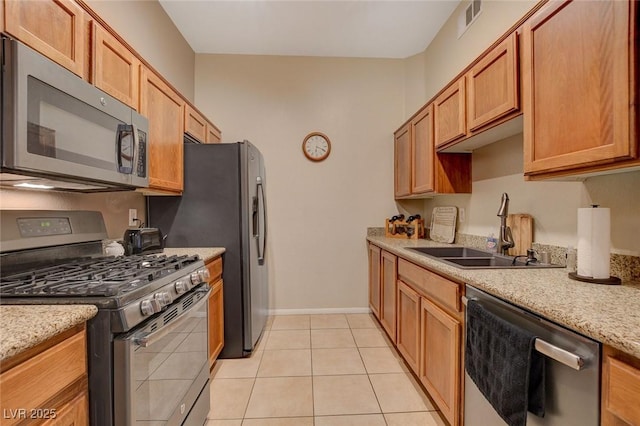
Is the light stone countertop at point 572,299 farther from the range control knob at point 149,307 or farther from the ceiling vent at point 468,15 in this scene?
the ceiling vent at point 468,15

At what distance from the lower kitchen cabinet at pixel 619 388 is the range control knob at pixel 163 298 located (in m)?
1.42

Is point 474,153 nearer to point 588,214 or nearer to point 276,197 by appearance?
point 588,214

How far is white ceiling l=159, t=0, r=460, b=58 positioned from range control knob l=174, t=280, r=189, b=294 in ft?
8.00

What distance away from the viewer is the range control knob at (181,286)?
1.35m

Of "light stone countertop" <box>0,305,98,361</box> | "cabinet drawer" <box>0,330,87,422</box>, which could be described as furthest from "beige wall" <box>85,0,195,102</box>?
"cabinet drawer" <box>0,330,87,422</box>

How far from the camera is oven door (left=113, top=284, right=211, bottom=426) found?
0.97 meters

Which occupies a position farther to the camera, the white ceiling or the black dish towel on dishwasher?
the white ceiling

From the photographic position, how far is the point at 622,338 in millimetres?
688

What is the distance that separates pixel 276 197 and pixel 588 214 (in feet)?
8.91

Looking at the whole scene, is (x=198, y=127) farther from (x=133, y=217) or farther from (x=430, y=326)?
(x=430, y=326)

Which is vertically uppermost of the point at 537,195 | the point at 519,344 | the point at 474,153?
the point at 474,153

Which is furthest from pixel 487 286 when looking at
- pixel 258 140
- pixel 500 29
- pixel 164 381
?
pixel 258 140

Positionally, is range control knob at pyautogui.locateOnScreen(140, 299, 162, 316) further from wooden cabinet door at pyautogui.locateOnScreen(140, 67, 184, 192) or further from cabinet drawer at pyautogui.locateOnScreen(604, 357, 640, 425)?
cabinet drawer at pyautogui.locateOnScreen(604, 357, 640, 425)

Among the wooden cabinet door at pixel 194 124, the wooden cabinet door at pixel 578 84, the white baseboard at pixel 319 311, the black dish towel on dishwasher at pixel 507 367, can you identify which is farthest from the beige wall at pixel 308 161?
the black dish towel on dishwasher at pixel 507 367
